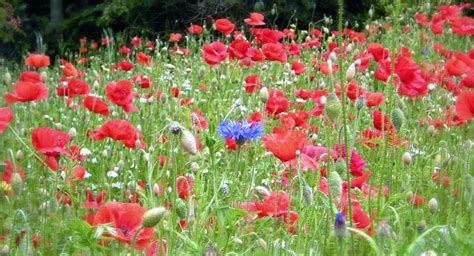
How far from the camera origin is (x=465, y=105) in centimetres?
223

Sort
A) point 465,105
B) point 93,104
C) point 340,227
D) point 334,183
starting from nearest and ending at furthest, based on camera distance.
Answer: point 340,227, point 334,183, point 465,105, point 93,104

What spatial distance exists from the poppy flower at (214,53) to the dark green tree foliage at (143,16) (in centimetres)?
382

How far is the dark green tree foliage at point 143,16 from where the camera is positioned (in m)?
8.19

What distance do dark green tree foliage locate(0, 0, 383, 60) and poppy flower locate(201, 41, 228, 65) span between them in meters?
3.82

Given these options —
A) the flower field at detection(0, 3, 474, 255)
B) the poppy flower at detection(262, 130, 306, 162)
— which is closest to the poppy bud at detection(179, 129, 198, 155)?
the flower field at detection(0, 3, 474, 255)

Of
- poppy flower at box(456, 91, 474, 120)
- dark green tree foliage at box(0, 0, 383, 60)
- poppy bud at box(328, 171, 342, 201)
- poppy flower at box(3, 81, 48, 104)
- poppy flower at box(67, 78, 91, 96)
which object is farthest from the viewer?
dark green tree foliage at box(0, 0, 383, 60)

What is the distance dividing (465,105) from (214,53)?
141 centimetres

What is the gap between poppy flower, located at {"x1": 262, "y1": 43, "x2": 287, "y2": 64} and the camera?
130 inches

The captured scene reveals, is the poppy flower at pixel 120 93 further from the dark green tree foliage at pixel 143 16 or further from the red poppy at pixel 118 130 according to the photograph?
the dark green tree foliage at pixel 143 16

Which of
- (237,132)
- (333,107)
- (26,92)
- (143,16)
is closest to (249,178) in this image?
(26,92)

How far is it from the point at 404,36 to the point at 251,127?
4383 mm

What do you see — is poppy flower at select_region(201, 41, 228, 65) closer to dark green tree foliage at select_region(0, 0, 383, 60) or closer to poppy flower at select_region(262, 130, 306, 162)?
poppy flower at select_region(262, 130, 306, 162)

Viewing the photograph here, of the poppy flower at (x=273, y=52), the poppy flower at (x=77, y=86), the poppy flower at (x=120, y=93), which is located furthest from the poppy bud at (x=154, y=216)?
the poppy flower at (x=273, y=52)

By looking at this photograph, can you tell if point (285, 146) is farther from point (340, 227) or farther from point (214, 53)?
point (214, 53)
